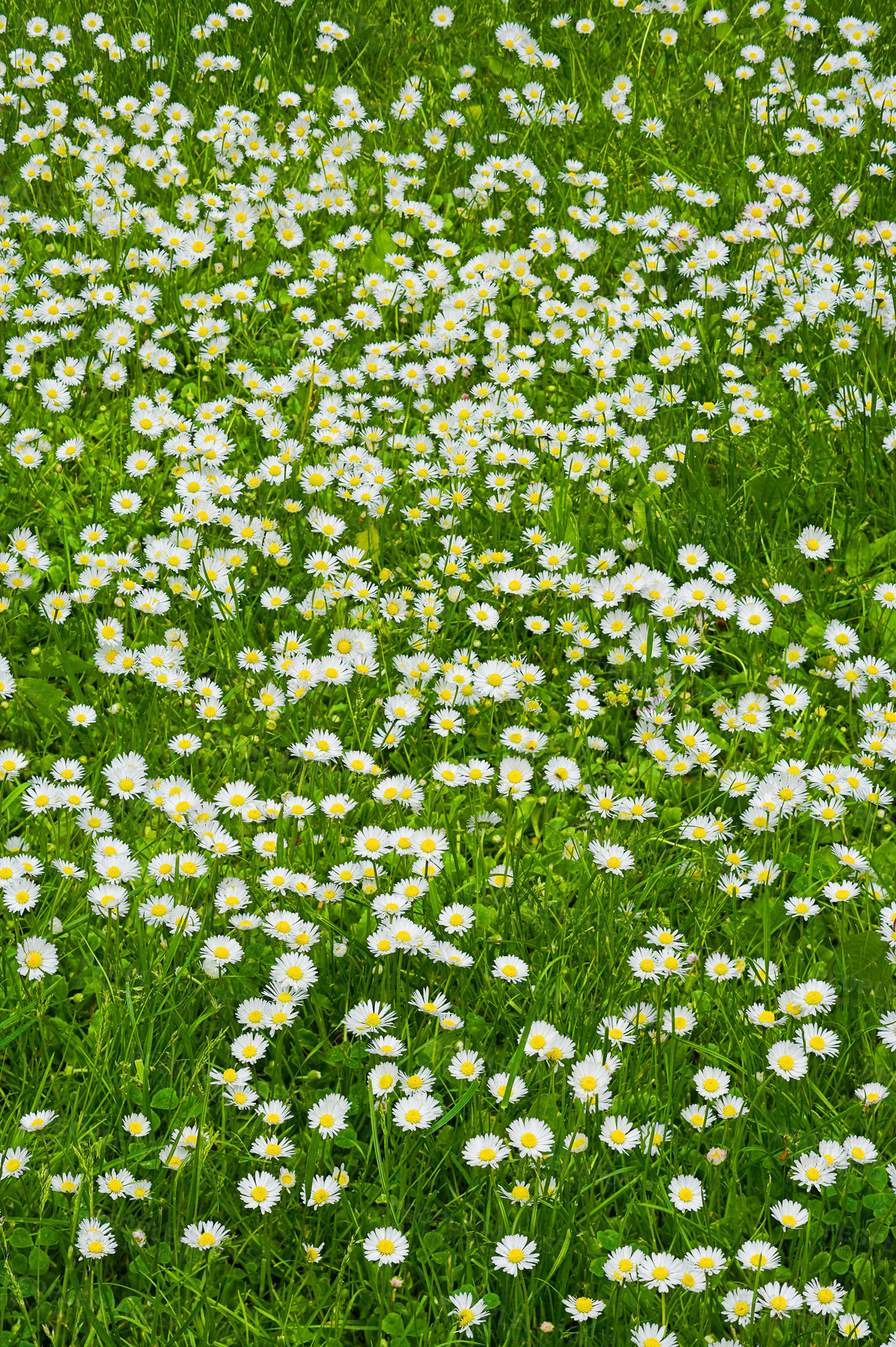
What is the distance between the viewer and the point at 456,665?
11.1 feet

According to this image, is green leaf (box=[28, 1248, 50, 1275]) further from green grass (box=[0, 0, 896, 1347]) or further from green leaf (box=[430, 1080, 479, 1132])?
green leaf (box=[430, 1080, 479, 1132])

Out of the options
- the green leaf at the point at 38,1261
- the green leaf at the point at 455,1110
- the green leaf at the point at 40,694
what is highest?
the green leaf at the point at 40,694

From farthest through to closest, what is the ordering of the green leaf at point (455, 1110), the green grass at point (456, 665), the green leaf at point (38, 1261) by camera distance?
the green leaf at point (455, 1110) < the green grass at point (456, 665) < the green leaf at point (38, 1261)

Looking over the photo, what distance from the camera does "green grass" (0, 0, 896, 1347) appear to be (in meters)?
2.39

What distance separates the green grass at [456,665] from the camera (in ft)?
7.84

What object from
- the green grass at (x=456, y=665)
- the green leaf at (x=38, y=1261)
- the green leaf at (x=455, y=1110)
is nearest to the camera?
the green leaf at (x=38, y=1261)

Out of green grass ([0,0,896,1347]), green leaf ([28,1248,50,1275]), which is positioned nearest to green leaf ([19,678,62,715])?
green grass ([0,0,896,1347])

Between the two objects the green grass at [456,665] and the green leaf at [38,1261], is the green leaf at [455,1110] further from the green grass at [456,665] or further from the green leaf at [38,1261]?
the green leaf at [38,1261]

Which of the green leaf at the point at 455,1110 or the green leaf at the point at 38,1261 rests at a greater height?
the green leaf at the point at 455,1110

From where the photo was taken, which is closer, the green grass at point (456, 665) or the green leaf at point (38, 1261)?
the green leaf at point (38, 1261)

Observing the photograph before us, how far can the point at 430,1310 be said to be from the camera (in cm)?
232

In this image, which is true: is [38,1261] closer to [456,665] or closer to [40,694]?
[40,694]

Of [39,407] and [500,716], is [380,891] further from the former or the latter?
[39,407]

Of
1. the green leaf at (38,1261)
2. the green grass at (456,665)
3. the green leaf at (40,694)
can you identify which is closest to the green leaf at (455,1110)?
the green grass at (456,665)
